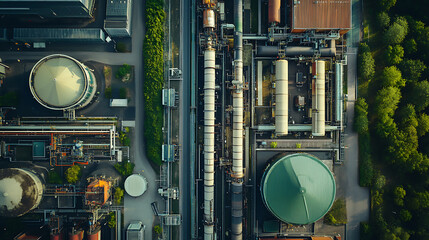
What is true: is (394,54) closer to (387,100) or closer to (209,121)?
(387,100)

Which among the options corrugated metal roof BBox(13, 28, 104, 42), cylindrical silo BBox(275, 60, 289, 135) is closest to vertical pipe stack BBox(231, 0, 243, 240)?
cylindrical silo BBox(275, 60, 289, 135)

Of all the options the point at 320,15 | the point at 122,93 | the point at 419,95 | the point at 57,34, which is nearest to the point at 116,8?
the point at 57,34

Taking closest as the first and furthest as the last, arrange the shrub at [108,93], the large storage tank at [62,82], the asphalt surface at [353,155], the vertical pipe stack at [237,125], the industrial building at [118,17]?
the large storage tank at [62,82] < the vertical pipe stack at [237,125] < the industrial building at [118,17] < the shrub at [108,93] < the asphalt surface at [353,155]

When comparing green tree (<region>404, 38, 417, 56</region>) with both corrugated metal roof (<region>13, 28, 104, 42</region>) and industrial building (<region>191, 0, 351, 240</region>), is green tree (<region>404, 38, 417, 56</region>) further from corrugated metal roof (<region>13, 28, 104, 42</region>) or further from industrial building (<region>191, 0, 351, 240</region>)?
corrugated metal roof (<region>13, 28, 104, 42</region>)

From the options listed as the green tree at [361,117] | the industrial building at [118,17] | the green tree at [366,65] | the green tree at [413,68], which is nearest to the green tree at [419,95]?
the green tree at [413,68]

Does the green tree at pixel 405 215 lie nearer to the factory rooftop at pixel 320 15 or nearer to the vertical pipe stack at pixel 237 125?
the vertical pipe stack at pixel 237 125

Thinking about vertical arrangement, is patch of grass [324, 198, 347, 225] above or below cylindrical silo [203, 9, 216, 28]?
below
